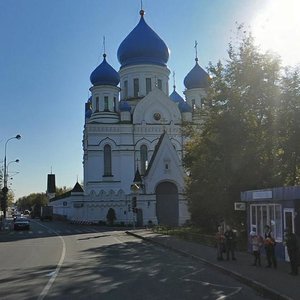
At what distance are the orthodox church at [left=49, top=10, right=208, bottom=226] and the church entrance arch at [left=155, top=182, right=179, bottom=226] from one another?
12cm

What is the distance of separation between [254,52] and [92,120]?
40.5m

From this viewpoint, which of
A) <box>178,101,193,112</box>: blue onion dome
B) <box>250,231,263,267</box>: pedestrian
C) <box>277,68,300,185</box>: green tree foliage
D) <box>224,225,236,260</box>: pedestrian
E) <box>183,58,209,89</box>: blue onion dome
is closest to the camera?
<box>250,231,263,267</box>: pedestrian

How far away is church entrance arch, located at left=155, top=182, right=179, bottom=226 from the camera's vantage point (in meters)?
62.5

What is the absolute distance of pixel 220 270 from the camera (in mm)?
17125

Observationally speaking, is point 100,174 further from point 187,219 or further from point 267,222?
point 267,222

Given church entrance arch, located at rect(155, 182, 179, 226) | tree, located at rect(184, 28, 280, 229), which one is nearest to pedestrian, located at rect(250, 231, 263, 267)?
tree, located at rect(184, 28, 280, 229)

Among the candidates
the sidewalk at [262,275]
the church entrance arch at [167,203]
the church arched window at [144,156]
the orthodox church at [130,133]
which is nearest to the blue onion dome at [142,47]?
the orthodox church at [130,133]

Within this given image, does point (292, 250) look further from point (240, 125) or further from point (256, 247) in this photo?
point (240, 125)

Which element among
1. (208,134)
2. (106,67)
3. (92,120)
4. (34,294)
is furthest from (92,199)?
(34,294)

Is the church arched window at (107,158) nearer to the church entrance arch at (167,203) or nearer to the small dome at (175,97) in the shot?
the church entrance arch at (167,203)

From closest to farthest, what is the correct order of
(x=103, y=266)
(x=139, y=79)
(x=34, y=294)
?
(x=34, y=294), (x=103, y=266), (x=139, y=79)

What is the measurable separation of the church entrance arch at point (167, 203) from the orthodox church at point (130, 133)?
0.39 ft

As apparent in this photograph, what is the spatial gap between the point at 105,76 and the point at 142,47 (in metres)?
6.26

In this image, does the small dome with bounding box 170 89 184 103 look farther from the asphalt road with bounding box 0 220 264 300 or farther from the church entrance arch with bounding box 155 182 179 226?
the asphalt road with bounding box 0 220 264 300
